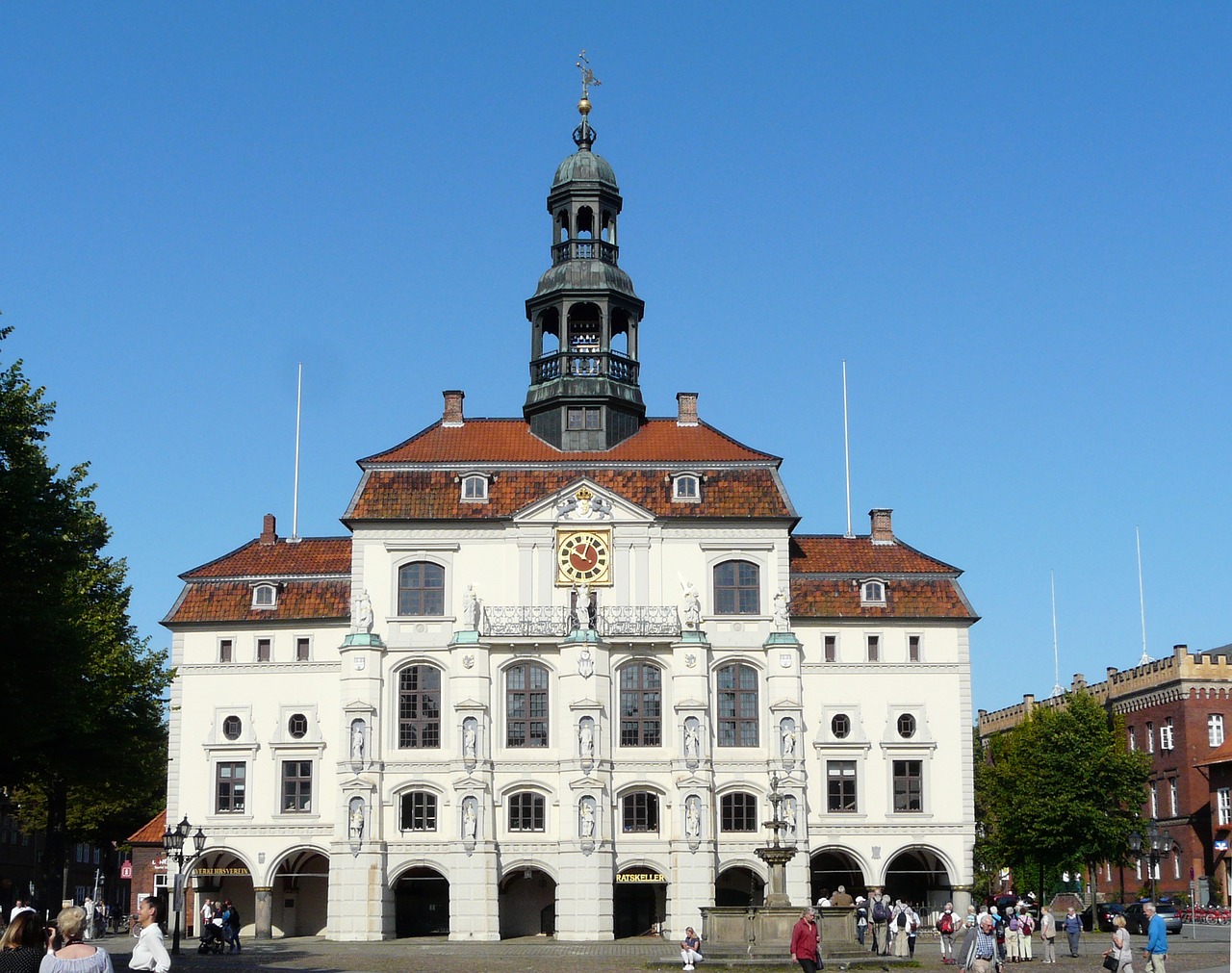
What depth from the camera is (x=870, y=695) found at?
62.1 meters

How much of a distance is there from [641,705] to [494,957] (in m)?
15.4

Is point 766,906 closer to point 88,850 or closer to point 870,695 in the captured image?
point 870,695

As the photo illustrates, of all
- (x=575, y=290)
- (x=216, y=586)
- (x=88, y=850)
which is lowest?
(x=88, y=850)

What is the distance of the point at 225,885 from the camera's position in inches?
2456

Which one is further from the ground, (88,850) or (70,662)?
(70,662)

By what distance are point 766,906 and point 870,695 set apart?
20116mm

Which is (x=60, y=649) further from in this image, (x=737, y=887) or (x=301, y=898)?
(x=737, y=887)

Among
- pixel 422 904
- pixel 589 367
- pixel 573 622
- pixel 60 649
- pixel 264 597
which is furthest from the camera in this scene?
pixel 589 367

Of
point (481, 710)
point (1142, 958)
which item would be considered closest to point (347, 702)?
point (481, 710)

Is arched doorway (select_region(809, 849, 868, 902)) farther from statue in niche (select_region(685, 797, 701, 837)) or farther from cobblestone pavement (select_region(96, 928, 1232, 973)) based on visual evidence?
statue in niche (select_region(685, 797, 701, 837))

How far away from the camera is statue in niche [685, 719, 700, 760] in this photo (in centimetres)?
5912

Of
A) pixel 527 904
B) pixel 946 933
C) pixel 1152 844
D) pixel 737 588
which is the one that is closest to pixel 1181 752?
pixel 1152 844

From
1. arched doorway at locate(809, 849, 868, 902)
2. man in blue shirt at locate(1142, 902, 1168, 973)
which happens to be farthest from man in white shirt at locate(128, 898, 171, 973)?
arched doorway at locate(809, 849, 868, 902)

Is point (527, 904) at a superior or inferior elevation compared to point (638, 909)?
superior
